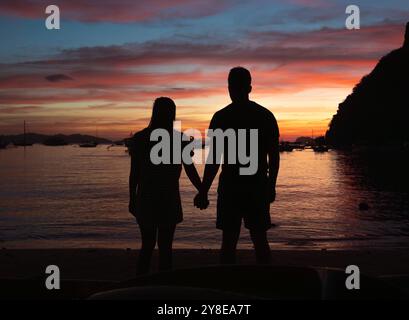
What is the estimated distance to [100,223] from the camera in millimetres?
24109

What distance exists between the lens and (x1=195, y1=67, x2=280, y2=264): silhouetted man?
4719mm

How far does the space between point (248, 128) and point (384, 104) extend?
431ft

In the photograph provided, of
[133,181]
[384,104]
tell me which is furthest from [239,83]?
[384,104]

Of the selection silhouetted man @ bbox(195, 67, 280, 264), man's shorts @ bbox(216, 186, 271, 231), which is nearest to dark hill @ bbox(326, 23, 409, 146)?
silhouetted man @ bbox(195, 67, 280, 264)

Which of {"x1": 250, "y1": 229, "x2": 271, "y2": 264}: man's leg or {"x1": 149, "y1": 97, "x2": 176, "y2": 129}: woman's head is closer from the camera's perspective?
{"x1": 250, "y1": 229, "x2": 271, "y2": 264}: man's leg

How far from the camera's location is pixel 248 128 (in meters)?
4.71

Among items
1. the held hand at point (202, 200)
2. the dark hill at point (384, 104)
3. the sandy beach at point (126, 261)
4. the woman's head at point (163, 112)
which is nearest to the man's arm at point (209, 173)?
the held hand at point (202, 200)

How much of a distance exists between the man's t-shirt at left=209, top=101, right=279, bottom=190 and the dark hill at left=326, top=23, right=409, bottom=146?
125586mm

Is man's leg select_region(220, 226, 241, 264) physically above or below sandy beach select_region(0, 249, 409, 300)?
above

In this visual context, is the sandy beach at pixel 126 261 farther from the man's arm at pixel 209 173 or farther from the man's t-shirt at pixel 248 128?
the man's t-shirt at pixel 248 128

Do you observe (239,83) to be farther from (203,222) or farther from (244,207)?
(203,222)

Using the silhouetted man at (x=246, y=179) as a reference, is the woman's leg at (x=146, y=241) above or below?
below

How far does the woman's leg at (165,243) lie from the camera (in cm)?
498

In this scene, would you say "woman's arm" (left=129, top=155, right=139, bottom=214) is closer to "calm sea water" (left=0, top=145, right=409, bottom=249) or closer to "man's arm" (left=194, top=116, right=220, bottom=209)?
"man's arm" (left=194, top=116, right=220, bottom=209)
